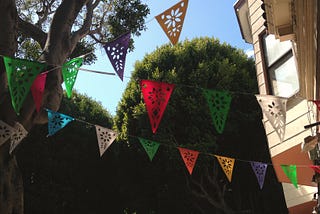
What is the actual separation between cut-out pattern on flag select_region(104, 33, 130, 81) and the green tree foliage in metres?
11.5

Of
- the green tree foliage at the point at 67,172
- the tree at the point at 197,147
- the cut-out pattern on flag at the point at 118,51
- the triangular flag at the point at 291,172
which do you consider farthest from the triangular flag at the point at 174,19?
the green tree foliage at the point at 67,172

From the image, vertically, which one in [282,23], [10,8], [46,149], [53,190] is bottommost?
[53,190]

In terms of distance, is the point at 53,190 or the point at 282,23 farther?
the point at 53,190

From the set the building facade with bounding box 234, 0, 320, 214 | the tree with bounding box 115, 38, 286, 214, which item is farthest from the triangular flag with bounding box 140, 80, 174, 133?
the tree with bounding box 115, 38, 286, 214

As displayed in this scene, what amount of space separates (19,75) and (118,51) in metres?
1.37

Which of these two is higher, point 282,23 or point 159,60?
point 159,60

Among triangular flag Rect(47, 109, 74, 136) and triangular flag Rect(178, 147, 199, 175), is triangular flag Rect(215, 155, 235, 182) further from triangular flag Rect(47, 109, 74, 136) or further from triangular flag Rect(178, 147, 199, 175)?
triangular flag Rect(47, 109, 74, 136)

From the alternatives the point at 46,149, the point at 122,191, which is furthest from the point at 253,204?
the point at 46,149

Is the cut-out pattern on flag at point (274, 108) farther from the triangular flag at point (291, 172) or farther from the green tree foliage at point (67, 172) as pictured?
the green tree foliage at point (67, 172)

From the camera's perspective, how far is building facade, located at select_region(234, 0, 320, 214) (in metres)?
6.09

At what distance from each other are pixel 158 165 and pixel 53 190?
429cm

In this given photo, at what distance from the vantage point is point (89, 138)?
17.8 meters

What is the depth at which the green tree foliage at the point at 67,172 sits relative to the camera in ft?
52.0

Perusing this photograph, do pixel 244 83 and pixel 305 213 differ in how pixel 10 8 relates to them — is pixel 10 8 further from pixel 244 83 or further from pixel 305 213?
pixel 244 83
